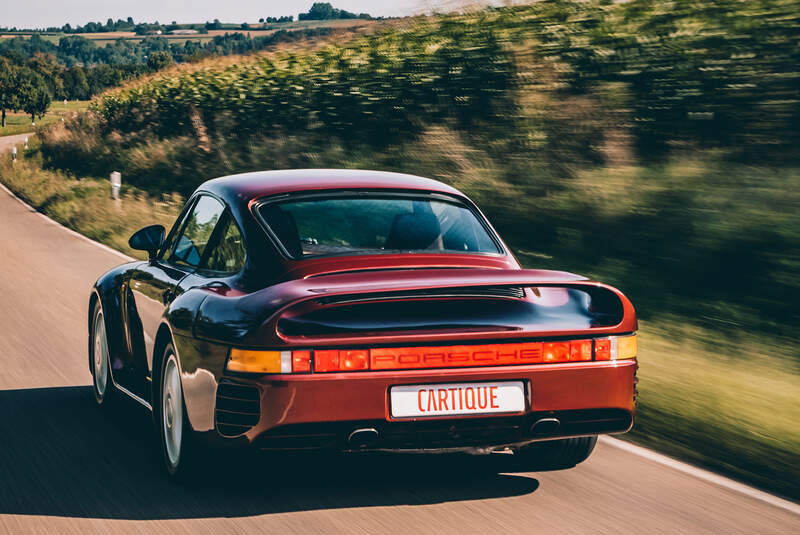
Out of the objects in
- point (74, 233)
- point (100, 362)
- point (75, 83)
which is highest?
point (100, 362)

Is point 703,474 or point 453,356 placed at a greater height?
point 453,356

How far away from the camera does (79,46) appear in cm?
17875

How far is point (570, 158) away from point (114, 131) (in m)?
24.1

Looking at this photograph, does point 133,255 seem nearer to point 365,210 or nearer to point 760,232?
point 760,232

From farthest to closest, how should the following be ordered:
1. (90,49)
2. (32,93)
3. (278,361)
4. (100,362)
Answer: (90,49)
(32,93)
(100,362)
(278,361)

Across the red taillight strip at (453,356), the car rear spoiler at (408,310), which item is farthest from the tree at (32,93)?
the red taillight strip at (453,356)

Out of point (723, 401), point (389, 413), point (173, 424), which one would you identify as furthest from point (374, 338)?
point (723, 401)

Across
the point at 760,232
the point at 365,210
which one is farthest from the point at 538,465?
the point at 760,232

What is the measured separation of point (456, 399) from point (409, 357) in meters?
0.26

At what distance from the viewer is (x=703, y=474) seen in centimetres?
505

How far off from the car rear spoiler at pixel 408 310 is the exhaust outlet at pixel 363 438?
1.15 ft

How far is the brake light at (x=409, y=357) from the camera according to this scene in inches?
157

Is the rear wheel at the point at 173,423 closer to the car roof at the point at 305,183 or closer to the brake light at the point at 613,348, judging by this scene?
the car roof at the point at 305,183

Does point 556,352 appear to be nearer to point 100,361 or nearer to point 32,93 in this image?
point 100,361
